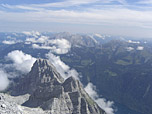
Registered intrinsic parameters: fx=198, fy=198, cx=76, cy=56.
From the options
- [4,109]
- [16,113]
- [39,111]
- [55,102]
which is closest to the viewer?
[4,109]

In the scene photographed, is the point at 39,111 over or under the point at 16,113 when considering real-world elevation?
under

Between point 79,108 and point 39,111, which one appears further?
point 79,108

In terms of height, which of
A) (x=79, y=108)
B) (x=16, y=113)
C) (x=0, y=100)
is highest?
(x=0, y=100)

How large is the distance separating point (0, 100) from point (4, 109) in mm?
7251

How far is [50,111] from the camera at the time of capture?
173 metres

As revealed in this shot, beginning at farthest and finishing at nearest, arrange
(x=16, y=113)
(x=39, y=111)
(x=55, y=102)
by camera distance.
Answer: (x=55, y=102) < (x=39, y=111) < (x=16, y=113)

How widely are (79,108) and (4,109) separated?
133450 millimetres

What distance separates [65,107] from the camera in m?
192

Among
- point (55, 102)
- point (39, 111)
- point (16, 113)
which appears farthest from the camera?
point (55, 102)

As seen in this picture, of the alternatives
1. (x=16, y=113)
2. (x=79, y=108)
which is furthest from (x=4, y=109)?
(x=79, y=108)

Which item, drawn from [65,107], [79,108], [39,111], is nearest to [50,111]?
[39,111]

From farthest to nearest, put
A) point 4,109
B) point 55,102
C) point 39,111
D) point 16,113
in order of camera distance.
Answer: point 55,102, point 39,111, point 16,113, point 4,109

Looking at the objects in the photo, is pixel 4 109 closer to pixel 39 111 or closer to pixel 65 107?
pixel 39 111

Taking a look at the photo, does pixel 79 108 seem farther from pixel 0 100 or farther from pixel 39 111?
pixel 0 100
